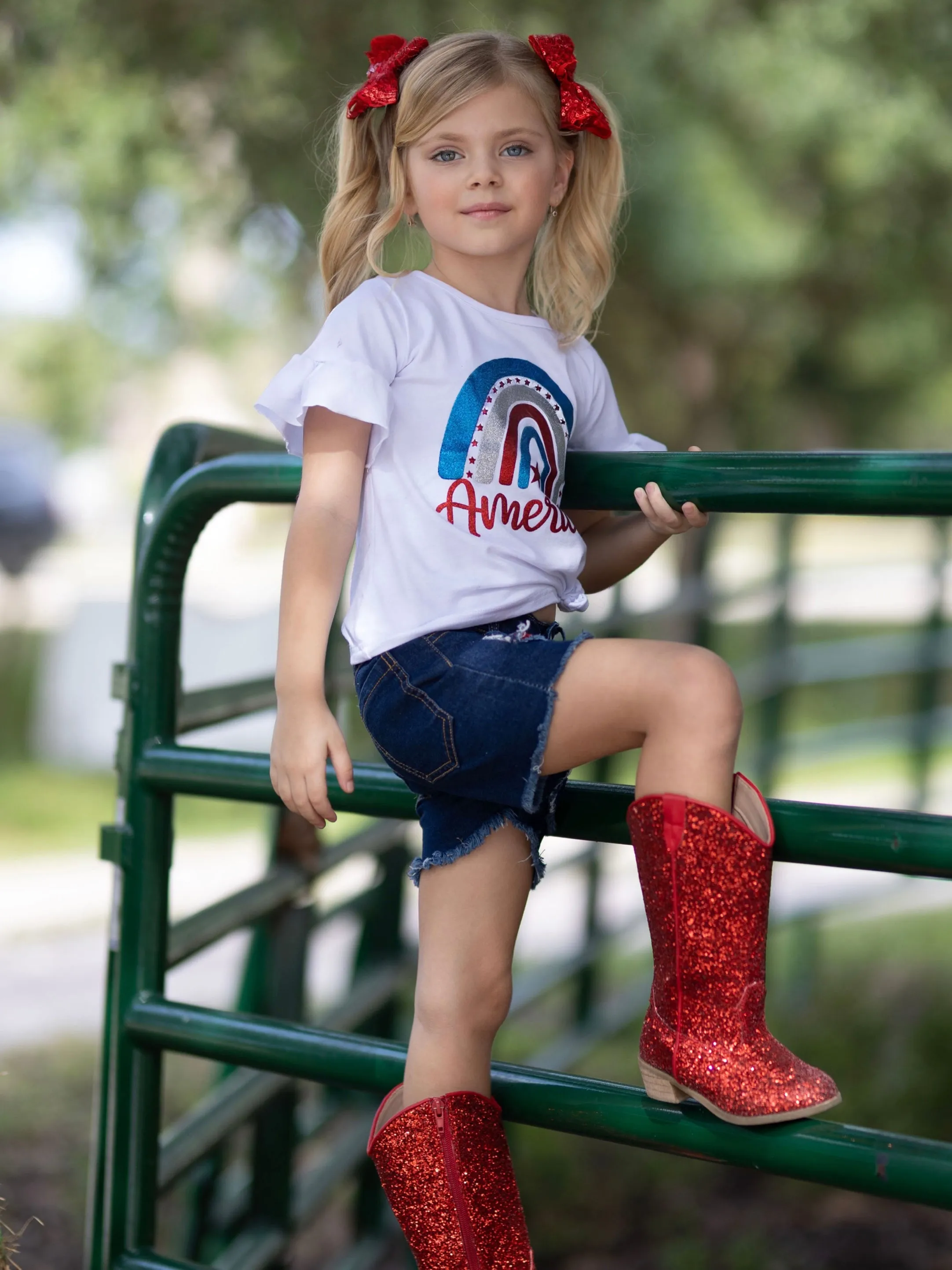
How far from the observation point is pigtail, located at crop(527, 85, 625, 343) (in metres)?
1.72

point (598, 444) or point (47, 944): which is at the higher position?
point (598, 444)

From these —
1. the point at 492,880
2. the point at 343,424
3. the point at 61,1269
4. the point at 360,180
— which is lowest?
the point at 61,1269

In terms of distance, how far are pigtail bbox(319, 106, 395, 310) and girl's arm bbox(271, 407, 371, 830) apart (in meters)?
0.27

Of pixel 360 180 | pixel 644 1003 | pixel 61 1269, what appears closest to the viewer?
pixel 360 180

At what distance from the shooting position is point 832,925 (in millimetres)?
5770

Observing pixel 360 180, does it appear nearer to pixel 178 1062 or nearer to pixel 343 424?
pixel 343 424

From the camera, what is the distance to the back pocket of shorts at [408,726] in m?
1.39

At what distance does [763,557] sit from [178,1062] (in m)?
13.5

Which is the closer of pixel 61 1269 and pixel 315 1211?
pixel 315 1211

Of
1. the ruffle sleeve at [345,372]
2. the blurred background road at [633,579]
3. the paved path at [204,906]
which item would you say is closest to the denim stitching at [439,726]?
the ruffle sleeve at [345,372]

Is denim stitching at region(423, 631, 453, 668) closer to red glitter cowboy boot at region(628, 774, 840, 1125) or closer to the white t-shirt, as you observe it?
the white t-shirt

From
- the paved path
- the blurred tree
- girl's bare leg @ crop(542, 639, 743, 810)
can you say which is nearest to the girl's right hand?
girl's bare leg @ crop(542, 639, 743, 810)

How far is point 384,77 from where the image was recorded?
1623mm

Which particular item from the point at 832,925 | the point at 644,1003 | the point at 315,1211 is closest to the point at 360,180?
the point at 315,1211
